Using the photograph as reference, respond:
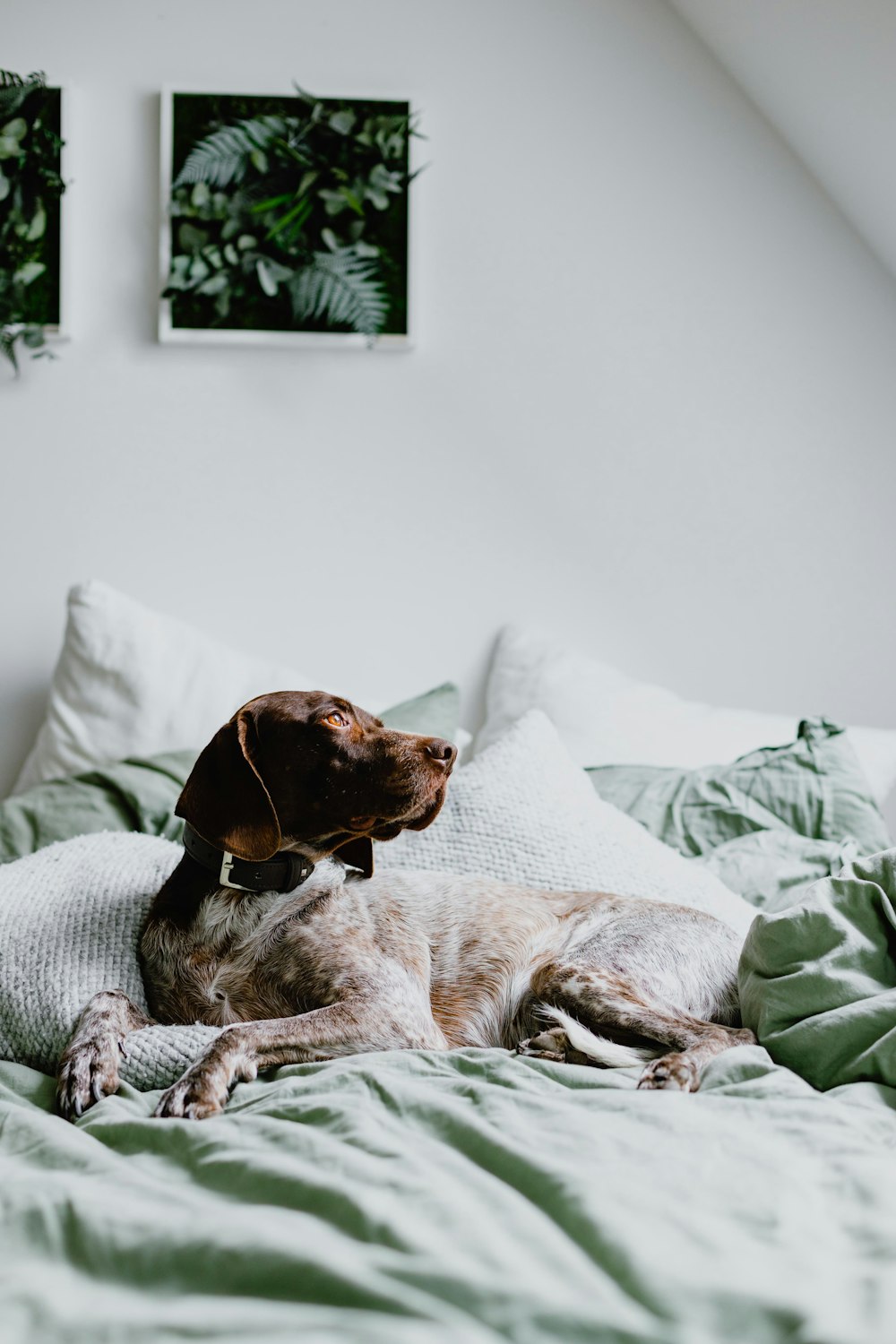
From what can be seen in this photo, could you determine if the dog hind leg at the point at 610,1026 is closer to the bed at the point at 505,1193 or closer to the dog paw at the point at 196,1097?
the bed at the point at 505,1193

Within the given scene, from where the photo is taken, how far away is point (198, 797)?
1440 millimetres

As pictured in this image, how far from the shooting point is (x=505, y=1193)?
894 mm

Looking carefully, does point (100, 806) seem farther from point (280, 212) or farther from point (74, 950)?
point (280, 212)

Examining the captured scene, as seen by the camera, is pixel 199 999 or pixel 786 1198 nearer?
pixel 786 1198

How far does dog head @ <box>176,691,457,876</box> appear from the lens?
4.70ft

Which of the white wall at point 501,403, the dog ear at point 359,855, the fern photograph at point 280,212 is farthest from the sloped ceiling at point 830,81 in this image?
the dog ear at point 359,855

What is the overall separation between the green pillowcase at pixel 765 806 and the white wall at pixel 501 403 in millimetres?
685

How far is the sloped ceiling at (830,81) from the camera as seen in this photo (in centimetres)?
243

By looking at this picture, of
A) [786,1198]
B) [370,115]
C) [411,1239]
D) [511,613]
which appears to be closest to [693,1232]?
[786,1198]

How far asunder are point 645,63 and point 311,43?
2.82 feet

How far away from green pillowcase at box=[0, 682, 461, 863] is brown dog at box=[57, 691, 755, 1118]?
69 cm

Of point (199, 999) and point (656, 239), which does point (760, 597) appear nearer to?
point (656, 239)

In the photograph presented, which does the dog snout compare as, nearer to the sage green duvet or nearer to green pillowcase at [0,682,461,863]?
the sage green duvet

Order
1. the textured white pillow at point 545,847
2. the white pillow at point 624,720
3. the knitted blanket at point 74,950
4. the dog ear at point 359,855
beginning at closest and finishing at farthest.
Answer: the knitted blanket at point 74,950, the dog ear at point 359,855, the textured white pillow at point 545,847, the white pillow at point 624,720
